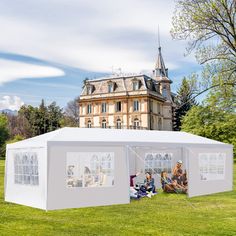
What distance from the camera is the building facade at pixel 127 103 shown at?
50.8 metres

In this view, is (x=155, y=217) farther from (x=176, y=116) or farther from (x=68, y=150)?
(x=176, y=116)

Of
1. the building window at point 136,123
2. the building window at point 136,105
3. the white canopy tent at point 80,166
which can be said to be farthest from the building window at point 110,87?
the white canopy tent at point 80,166

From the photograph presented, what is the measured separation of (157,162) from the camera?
14.7 m

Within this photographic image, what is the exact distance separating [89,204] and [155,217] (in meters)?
1.96

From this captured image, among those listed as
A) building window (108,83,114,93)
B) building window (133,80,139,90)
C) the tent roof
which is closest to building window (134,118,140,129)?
building window (133,80,139,90)

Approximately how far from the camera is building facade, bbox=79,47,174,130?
167 feet

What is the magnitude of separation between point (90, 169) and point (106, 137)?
3.36 ft

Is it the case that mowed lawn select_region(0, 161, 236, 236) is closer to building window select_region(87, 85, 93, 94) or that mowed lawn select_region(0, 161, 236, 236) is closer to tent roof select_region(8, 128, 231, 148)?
tent roof select_region(8, 128, 231, 148)

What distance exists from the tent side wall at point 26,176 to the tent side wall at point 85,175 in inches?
10.2

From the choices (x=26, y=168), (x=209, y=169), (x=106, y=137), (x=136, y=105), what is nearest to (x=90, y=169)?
(x=106, y=137)

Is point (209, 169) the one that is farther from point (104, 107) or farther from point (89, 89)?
point (89, 89)

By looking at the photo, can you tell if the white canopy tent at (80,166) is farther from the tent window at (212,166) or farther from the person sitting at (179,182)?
the person sitting at (179,182)

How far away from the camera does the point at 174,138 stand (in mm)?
12812

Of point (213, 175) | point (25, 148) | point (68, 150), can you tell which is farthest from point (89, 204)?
point (213, 175)
